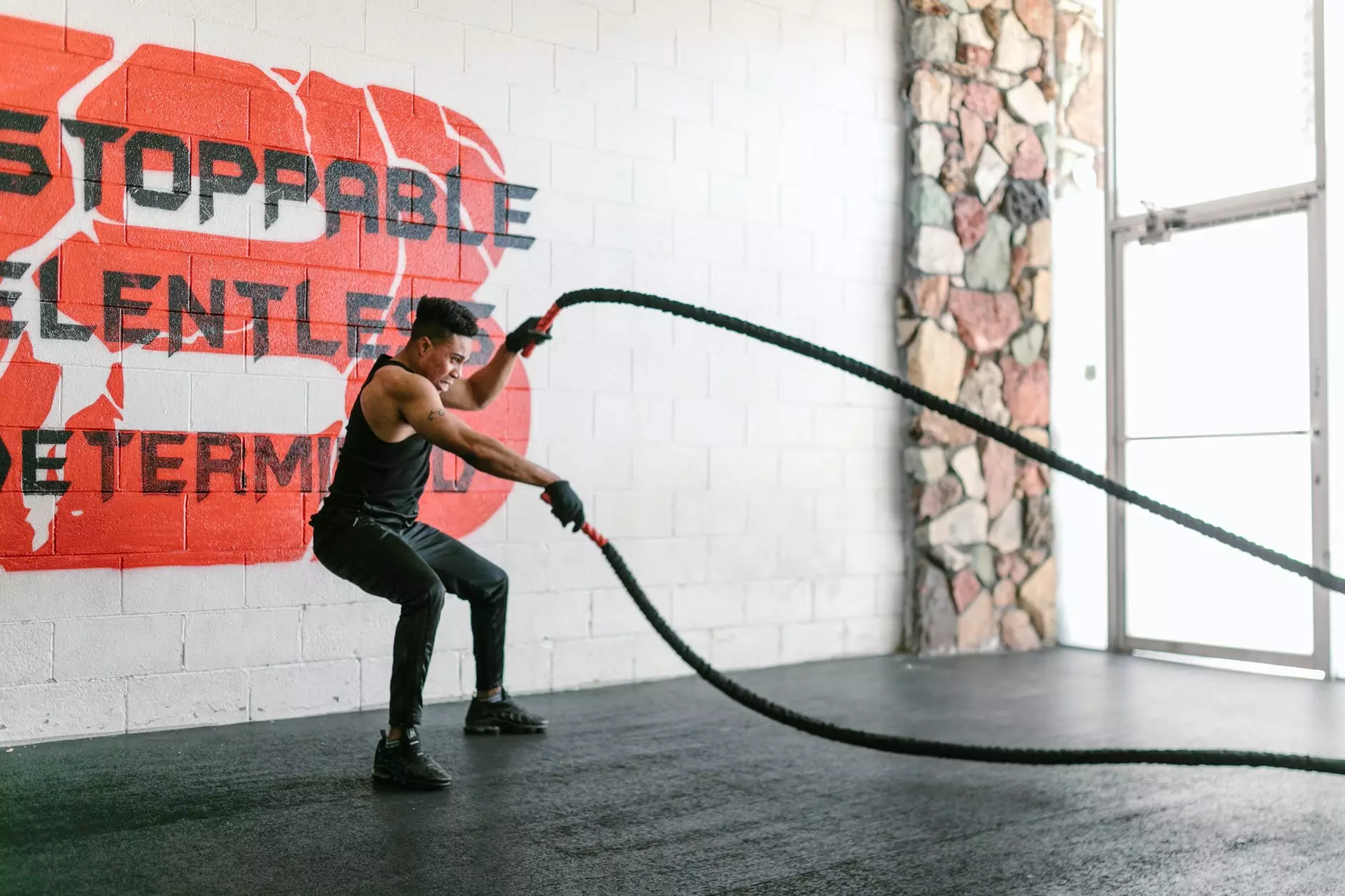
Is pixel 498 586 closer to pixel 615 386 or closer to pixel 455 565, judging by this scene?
pixel 455 565

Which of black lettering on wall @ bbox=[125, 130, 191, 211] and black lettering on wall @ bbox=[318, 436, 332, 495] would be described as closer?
black lettering on wall @ bbox=[125, 130, 191, 211]

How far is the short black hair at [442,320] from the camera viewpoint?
11.9ft

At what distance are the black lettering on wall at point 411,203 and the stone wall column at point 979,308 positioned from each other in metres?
2.61

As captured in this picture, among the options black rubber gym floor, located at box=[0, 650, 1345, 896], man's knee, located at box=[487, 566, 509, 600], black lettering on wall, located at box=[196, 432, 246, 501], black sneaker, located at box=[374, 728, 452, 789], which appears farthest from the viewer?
black lettering on wall, located at box=[196, 432, 246, 501]

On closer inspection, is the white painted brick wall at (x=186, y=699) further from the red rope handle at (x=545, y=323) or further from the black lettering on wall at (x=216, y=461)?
the red rope handle at (x=545, y=323)

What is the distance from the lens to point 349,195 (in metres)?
4.53

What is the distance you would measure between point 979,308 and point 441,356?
3.58 meters

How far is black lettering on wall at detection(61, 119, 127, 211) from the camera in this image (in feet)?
13.0

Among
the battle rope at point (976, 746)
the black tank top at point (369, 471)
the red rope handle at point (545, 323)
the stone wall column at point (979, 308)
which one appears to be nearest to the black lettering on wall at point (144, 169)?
the black tank top at point (369, 471)

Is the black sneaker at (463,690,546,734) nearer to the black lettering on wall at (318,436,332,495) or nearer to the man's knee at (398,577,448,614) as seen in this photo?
A: the man's knee at (398,577,448,614)

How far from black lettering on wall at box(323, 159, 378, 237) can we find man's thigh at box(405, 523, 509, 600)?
1.30m

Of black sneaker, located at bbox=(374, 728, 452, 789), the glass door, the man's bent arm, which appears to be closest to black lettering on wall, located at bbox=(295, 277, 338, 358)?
the man's bent arm

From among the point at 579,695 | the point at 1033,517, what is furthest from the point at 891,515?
the point at 579,695

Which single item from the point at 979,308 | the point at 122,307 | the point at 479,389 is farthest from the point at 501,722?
the point at 979,308
